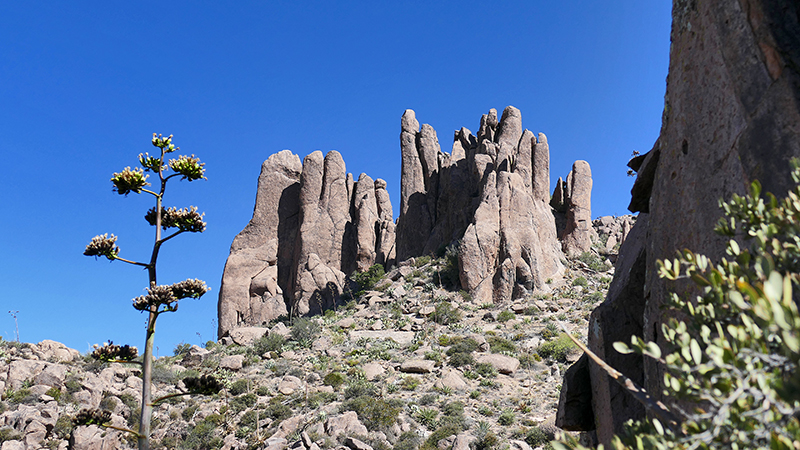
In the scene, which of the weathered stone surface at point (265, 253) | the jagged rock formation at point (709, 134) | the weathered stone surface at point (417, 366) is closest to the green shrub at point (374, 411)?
the weathered stone surface at point (417, 366)

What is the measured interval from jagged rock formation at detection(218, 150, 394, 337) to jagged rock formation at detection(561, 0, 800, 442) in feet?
112

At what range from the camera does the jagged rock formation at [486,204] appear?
32.4 meters

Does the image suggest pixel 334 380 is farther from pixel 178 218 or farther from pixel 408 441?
pixel 178 218

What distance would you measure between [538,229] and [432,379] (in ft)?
61.3

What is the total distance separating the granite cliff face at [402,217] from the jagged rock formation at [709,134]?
26832 mm

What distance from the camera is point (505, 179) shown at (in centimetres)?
3666

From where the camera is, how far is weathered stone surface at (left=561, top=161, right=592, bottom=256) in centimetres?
4084

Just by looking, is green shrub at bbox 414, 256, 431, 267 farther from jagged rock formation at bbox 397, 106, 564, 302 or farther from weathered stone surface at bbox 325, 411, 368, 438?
weathered stone surface at bbox 325, 411, 368, 438

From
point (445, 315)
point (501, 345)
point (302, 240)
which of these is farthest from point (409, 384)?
point (302, 240)

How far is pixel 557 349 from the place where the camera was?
22875mm

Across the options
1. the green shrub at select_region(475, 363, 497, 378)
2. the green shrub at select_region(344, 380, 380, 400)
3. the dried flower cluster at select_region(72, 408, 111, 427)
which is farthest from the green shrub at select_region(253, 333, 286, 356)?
the dried flower cluster at select_region(72, 408, 111, 427)

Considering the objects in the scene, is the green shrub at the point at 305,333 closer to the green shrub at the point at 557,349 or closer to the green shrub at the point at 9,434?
the green shrub at the point at 557,349

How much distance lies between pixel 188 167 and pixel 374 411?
12.4 meters

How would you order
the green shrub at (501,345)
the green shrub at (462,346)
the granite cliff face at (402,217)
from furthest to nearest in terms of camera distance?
the granite cliff face at (402,217), the green shrub at (501,345), the green shrub at (462,346)
